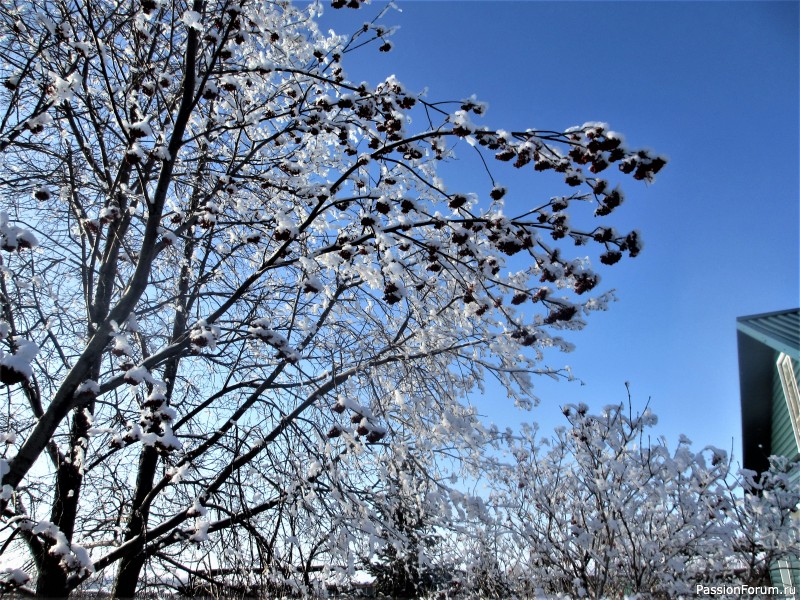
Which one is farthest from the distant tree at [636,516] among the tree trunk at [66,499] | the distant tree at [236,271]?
the tree trunk at [66,499]

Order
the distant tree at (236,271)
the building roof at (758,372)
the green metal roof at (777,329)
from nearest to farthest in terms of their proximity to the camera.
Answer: the distant tree at (236,271) < the green metal roof at (777,329) < the building roof at (758,372)

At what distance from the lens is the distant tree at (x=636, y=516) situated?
4891 mm

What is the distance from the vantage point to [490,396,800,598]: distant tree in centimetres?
489

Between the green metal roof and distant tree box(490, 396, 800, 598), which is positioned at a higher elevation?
the green metal roof

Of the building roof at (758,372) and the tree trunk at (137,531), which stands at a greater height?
the building roof at (758,372)

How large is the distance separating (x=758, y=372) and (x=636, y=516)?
5.76 m

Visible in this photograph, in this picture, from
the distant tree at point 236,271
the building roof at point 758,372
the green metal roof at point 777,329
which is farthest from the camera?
the building roof at point 758,372

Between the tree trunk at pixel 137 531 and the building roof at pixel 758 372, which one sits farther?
the building roof at pixel 758 372

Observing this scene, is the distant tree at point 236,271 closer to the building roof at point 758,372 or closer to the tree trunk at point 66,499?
the tree trunk at point 66,499

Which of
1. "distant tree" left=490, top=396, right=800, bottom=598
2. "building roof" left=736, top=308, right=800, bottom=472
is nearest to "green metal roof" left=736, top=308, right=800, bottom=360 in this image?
"building roof" left=736, top=308, right=800, bottom=472

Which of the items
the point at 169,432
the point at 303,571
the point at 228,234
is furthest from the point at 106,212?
the point at 303,571

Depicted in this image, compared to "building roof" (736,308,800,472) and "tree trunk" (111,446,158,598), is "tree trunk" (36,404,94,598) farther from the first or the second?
"building roof" (736,308,800,472)

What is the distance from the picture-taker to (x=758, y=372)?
32.3 ft

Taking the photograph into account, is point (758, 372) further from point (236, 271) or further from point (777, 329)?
point (236, 271)
